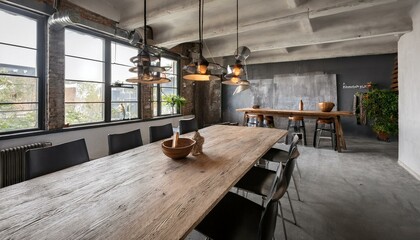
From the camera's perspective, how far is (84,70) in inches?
165

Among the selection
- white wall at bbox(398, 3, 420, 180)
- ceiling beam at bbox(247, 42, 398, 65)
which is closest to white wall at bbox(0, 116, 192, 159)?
ceiling beam at bbox(247, 42, 398, 65)

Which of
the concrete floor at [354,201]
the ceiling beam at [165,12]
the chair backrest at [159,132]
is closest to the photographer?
the concrete floor at [354,201]

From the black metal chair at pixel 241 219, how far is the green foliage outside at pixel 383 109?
5466mm

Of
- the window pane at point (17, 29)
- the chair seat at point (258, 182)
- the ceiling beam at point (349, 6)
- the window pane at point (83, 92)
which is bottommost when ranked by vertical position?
the chair seat at point (258, 182)

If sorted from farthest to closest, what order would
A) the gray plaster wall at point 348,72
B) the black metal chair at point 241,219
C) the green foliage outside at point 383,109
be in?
the gray plaster wall at point 348,72 < the green foliage outside at point 383,109 < the black metal chair at point 241,219

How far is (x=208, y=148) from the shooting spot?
7.22 ft

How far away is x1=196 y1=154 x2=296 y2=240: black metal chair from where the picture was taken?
1.04 metres

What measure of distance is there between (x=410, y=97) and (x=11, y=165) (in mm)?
6269

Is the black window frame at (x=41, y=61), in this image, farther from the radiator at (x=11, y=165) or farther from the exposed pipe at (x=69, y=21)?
the radiator at (x=11, y=165)

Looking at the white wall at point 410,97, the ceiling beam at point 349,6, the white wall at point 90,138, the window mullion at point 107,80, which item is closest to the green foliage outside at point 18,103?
the white wall at point 90,138

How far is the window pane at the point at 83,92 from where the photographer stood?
3.95 m

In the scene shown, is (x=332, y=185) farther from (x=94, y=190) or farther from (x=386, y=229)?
(x=94, y=190)

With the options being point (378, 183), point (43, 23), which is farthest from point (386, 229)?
point (43, 23)

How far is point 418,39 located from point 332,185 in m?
2.62
